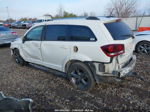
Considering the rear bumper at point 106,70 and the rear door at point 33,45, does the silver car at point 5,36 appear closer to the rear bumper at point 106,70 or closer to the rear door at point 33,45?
the rear door at point 33,45

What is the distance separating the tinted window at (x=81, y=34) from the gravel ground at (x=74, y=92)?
4.39 ft

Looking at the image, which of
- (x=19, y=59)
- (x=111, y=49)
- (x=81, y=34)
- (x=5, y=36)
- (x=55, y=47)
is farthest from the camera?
(x=5, y=36)

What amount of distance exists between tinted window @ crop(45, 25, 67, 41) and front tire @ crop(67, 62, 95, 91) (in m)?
0.81

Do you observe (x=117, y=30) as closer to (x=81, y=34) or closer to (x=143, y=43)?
(x=81, y=34)

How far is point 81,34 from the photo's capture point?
3.29 meters

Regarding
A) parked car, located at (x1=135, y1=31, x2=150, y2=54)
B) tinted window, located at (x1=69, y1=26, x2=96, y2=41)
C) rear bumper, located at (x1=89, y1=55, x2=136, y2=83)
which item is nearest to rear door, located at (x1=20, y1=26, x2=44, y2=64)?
tinted window, located at (x1=69, y1=26, x2=96, y2=41)

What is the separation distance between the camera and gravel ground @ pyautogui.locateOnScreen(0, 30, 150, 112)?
9.72 feet

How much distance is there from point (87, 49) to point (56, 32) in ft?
3.83

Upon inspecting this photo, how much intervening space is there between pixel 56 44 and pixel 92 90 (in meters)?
1.53

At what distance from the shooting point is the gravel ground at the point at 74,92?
2963 mm

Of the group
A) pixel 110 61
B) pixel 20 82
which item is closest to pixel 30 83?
pixel 20 82

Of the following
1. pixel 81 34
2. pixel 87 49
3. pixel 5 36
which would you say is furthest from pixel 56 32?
pixel 5 36

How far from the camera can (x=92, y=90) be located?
11.6 ft

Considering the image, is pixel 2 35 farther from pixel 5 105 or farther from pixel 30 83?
pixel 5 105
